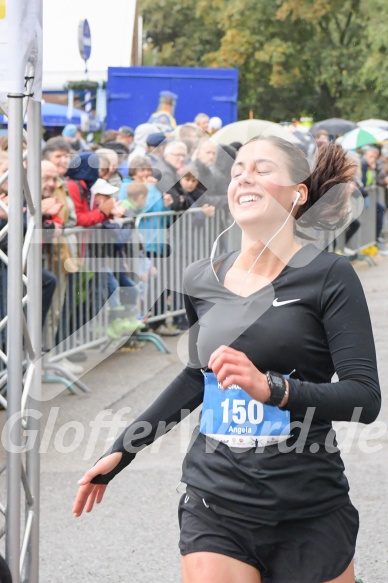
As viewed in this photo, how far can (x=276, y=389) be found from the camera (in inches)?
100

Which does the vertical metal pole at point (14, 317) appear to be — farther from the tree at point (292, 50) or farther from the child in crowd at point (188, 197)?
the tree at point (292, 50)

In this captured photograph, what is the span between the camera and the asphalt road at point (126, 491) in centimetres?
493

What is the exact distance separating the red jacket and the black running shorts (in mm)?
5951

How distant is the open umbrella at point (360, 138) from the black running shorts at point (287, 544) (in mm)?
17112

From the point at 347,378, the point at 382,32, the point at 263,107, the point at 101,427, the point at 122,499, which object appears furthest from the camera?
the point at 263,107

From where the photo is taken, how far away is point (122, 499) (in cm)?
591

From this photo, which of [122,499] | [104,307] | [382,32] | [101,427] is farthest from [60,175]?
[382,32]

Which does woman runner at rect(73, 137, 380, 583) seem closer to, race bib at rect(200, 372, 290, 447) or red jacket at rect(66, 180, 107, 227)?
race bib at rect(200, 372, 290, 447)

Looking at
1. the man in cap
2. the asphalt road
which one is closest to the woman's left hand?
the asphalt road

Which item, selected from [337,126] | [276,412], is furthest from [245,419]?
[337,126]

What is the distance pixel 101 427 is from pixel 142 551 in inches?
96.6

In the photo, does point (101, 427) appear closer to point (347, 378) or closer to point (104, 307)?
point (104, 307)

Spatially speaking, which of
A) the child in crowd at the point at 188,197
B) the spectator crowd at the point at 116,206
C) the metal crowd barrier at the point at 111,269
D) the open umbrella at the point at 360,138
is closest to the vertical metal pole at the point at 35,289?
the spectator crowd at the point at 116,206

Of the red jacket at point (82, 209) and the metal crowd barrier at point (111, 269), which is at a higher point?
the red jacket at point (82, 209)
